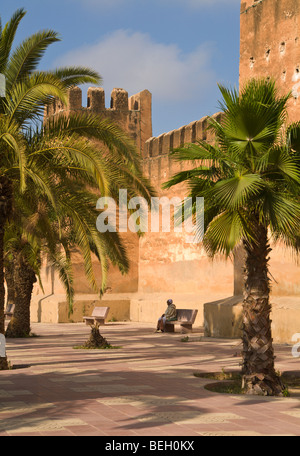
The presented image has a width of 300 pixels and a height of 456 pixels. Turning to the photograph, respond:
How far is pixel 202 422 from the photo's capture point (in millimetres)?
6121

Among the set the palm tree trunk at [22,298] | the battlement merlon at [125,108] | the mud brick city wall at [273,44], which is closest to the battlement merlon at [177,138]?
the battlement merlon at [125,108]

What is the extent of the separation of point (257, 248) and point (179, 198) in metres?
13.1

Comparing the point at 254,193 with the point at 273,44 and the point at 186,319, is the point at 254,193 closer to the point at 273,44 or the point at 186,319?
the point at 273,44

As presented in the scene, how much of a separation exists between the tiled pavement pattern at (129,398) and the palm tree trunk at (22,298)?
9.84ft

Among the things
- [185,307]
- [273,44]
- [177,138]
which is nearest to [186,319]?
[185,307]

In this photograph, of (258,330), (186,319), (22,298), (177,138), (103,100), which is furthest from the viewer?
(103,100)

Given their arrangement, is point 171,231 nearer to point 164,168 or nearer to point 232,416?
point 164,168

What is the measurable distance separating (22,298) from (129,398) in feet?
30.3

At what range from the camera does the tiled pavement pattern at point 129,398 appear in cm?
583

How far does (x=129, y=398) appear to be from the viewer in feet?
24.4

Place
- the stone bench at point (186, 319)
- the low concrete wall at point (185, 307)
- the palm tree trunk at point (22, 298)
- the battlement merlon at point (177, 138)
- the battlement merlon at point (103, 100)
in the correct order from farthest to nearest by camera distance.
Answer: the battlement merlon at point (103, 100) < the battlement merlon at point (177, 138) < the stone bench at point (186, 319) < the palm tree trunk at point (22, 298) < the low concrete wall at point (185, 307)

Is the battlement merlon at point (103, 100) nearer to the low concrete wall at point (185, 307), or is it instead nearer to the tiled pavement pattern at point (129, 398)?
the low concrete wall at point (185, 307)

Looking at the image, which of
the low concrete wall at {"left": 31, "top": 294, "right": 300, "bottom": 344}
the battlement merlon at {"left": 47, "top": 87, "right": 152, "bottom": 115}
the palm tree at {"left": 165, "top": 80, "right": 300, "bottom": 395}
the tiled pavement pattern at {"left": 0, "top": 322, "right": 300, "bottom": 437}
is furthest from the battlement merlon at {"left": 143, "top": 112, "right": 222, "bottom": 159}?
the palm tree at {"left": 165, "top": 80, "right": 300, "bottom": 395}
